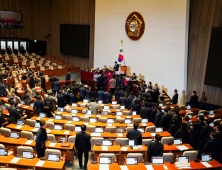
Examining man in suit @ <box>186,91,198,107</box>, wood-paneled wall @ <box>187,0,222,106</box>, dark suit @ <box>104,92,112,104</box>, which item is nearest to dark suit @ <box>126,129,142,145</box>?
dark suit @ <box>104,92,112,104</box>

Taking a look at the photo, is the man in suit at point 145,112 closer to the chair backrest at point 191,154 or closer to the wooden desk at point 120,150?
the wooden desk at point 120,150

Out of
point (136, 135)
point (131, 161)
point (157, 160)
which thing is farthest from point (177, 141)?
point (131, 161)

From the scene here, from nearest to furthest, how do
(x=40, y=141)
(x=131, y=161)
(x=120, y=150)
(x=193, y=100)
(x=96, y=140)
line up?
1. (x=131, y=161)
2. (x=40, y=141)
3. (x=120, y=150)
4. (x=96, y=140)
5. (x=193, y=100)

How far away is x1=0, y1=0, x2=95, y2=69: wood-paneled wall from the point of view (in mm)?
23578

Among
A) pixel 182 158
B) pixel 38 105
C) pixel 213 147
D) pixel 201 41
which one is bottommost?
pixel 182 158

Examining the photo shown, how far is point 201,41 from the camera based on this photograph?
44.6ft

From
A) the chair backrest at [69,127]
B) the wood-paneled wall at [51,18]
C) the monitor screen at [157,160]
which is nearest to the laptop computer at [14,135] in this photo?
the chair backrest at [69,127]

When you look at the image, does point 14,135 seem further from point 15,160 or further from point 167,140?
point 167,140

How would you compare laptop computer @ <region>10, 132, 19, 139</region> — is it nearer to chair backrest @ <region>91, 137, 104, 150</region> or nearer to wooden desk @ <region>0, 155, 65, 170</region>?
wooden desk @ <region>0, 155, 65, 170</region>

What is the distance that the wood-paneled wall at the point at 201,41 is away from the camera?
12656mm

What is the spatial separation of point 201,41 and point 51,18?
19635mm

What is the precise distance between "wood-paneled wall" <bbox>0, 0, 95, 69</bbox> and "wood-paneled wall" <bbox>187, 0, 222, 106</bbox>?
10.9 meters

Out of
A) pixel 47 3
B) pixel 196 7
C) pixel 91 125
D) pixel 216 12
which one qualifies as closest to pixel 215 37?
pixel 216 12

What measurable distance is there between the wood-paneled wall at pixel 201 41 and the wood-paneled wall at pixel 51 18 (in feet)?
35.7
